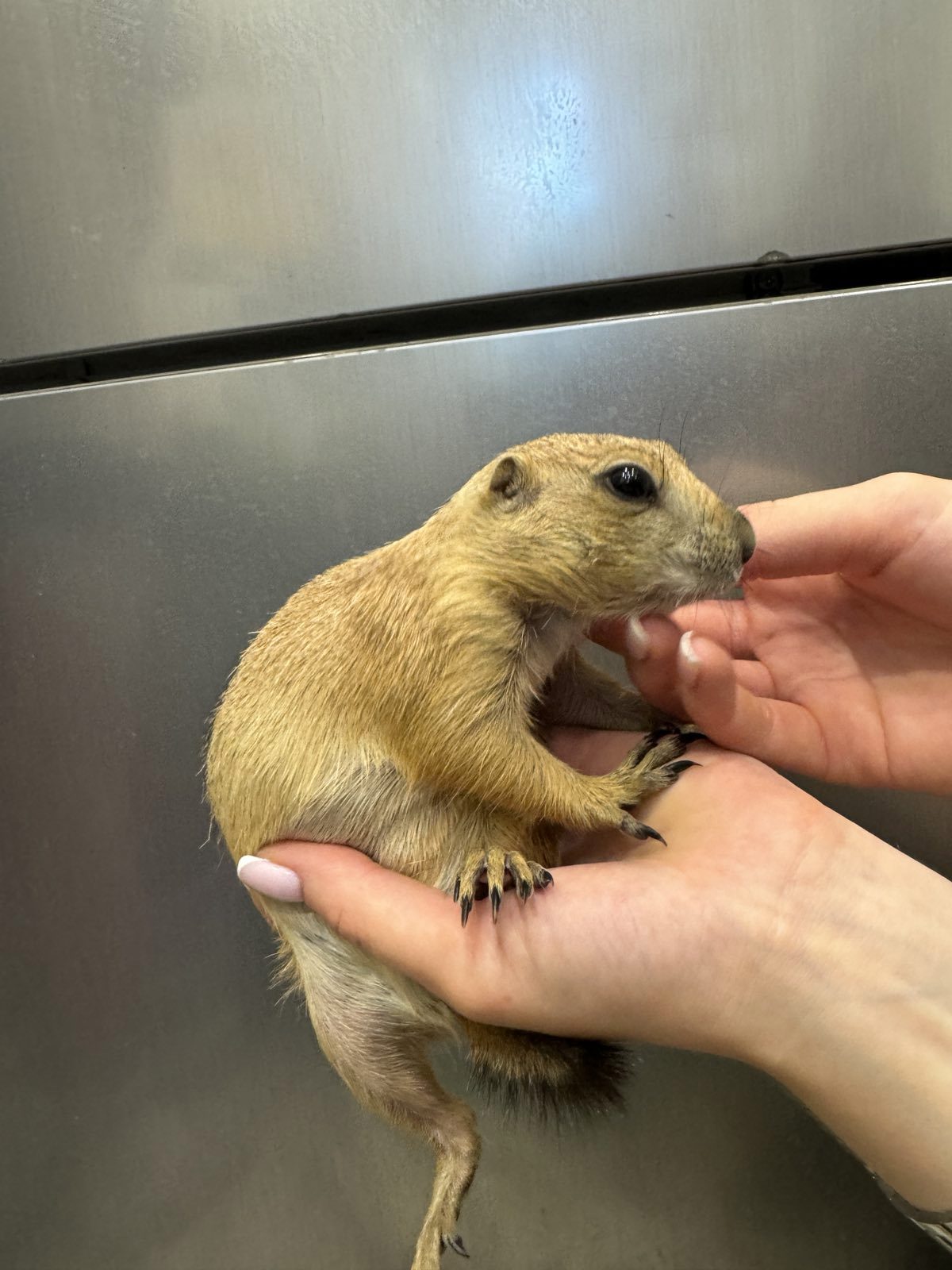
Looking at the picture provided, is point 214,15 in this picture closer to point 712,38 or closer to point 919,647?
point 712,38

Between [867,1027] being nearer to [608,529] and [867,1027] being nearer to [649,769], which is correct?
[649,769]

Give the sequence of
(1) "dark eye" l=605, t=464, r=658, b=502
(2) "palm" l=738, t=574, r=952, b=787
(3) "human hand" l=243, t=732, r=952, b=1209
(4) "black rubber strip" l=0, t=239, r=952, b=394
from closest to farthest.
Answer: (3) "human hand" l=243, t=732, r=952, b=1209 < (1) "dark eye" l=605, t=464, r=658, b=502 < (2) "palm" l=738, t=574, r=952, b=787 < (4) "black rubber strip" l=0, t=239, r=952, b=394

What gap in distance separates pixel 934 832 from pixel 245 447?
1.72 meters

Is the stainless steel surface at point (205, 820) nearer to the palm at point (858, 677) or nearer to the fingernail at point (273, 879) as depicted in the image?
the palm at point (858, 677)

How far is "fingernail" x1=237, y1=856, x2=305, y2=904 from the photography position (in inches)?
50.8

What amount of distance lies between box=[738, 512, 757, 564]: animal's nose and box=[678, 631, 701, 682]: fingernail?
156 millimetres

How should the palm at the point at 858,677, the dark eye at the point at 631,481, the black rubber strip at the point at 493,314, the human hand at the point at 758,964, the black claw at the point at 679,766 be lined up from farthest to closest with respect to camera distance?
the black rubber strip at the point at 493,314 < the palm at the point at 858,677 < the black claw at the point at 679,766 < the dark eye at the point at 631,481 < the human hand at the point at 758,964

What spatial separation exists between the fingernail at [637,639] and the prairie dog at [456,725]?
4cm

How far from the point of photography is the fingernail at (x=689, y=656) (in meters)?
1.21

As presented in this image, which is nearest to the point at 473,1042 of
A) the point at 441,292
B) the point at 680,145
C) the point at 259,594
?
the point at 259,594

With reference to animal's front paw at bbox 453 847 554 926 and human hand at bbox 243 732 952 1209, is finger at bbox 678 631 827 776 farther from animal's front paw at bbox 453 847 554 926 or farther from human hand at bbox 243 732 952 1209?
animal's front paw at bbox 453 847 554 926

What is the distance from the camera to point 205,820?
1.82m

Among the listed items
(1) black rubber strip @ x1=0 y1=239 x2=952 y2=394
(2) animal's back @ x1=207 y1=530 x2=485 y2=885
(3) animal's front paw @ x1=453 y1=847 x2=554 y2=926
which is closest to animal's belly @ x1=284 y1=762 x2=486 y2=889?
(2) animal's back @ x1=207 y1=530 x2=485 y2=885

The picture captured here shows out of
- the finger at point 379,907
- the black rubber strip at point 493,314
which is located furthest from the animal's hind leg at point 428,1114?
the black rubber strip at point 493,314
